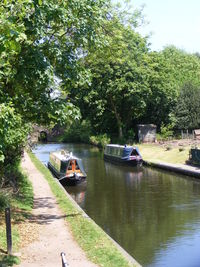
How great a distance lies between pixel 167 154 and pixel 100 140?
69.6ft

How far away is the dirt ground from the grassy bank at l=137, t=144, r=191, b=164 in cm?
1859

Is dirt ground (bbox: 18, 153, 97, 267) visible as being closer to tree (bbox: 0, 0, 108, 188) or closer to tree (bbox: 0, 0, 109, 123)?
tree (bbox: 0, 0, 108, 188)

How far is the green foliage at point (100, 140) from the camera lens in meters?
56.1

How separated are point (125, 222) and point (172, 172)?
14.2 metres

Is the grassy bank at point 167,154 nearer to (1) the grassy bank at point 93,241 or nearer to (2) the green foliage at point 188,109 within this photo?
(2) the green foliage at point 188,109

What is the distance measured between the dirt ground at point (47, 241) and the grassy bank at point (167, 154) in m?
18.6

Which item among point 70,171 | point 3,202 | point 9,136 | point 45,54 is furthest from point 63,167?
point 9,136

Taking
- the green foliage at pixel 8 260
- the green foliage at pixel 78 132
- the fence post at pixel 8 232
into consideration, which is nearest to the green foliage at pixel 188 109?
the green foliage at pixel 78 132

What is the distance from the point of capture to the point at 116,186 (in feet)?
90.8

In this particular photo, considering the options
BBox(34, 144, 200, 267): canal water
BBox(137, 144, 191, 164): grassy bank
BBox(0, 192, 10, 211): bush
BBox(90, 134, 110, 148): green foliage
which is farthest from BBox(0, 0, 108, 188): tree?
BBox(90, 134, 110, 148): green foliage

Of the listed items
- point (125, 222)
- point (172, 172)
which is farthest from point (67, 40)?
point (172, 172)

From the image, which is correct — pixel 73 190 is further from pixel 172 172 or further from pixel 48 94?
pixel 48 94

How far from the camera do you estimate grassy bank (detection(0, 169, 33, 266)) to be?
10.1 meters

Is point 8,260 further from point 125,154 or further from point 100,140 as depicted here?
point 100,140
